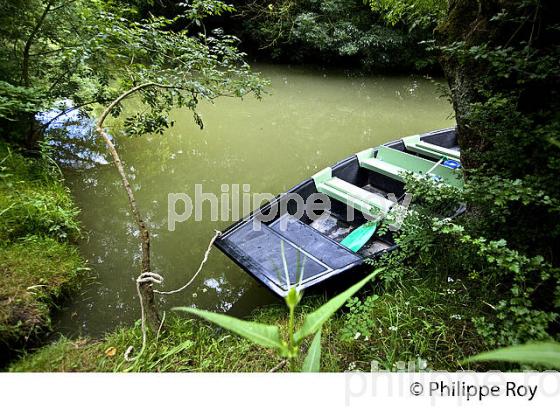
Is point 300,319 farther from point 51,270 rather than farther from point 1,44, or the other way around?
point 1,44

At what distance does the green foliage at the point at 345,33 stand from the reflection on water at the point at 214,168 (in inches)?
50.2

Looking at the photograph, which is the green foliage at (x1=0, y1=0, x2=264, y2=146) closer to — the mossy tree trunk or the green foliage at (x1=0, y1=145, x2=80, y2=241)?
the green foliage at (x1=0, y1=145, x2=80, y2=241)

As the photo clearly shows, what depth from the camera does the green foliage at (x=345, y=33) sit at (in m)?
9.17

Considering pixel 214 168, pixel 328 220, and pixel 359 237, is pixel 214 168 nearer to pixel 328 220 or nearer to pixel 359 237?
pixel 328 220

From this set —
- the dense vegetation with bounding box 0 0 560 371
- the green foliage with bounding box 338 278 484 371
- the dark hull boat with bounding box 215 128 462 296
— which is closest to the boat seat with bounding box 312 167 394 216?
the dark hull boat with bounding box 215 128 462 296

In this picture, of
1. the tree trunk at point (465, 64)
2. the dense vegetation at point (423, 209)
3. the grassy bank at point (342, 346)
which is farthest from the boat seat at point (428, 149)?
the grassy bank at point (342, 346)

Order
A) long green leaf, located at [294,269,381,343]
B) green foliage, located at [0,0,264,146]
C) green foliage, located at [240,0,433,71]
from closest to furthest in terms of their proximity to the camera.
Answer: long green leaf, located at [294,269,381,343], green foliage, located at [0,0,264,146], green foliage, located at [240,0,433,71]

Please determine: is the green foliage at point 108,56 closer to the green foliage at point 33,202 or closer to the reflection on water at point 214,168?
the green foliage at point 33,202

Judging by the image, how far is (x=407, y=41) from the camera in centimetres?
920

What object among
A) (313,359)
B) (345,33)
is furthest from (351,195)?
(345,33)

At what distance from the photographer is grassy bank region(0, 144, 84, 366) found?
212 centimetres

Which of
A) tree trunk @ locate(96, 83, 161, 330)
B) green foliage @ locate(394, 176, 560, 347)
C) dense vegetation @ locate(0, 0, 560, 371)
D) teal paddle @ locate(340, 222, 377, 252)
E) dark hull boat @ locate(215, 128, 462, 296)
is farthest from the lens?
teal paddle @ locate(340, 222, 377, 252)

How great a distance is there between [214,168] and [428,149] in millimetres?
2686

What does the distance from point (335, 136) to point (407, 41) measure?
213 inches
